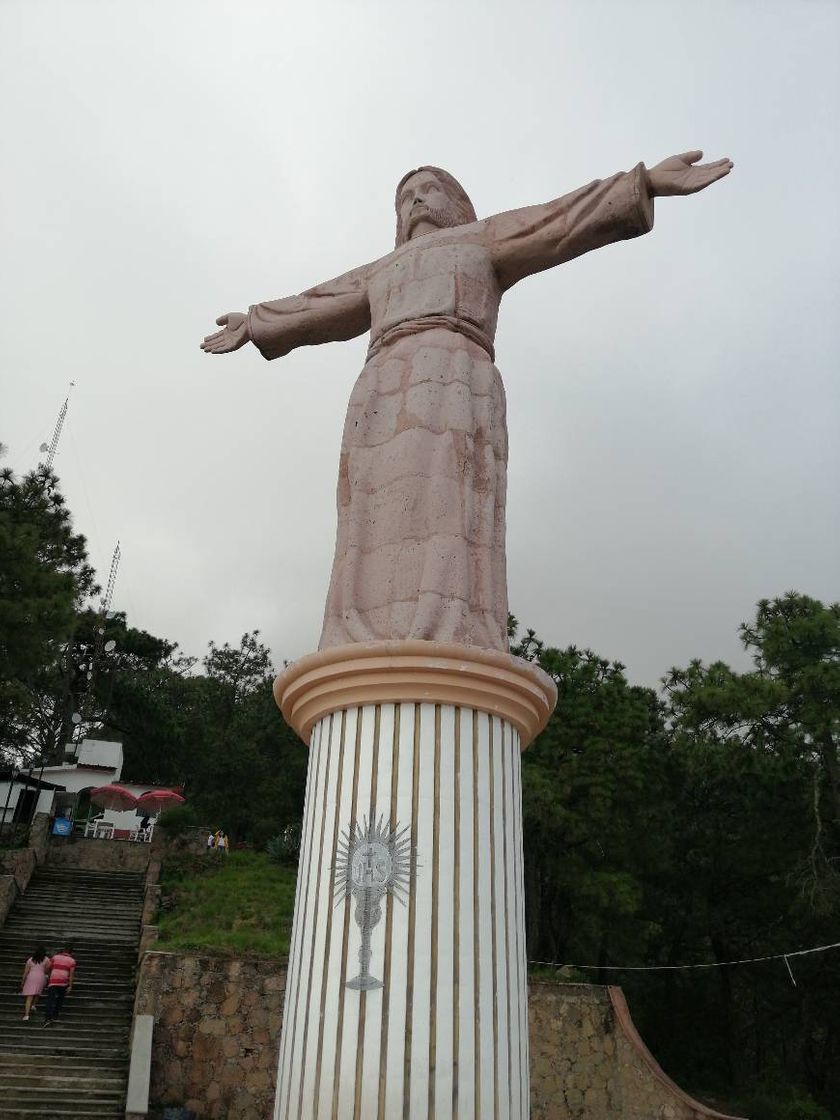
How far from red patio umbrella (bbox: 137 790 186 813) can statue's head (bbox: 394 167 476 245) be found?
69.2 ft

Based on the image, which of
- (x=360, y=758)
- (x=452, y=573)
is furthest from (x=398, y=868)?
(x=452, y=573)

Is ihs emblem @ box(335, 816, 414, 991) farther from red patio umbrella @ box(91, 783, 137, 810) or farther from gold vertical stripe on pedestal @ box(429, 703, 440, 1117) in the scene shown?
red patio umbrella @ box(91, 783, 137, 810)

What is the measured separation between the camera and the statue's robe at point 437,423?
481cm

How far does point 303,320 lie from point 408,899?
4.23 metres

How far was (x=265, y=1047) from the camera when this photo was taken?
A: 40.6ft

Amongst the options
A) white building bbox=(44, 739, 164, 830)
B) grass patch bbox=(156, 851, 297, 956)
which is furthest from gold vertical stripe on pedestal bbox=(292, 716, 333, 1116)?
white building bbox=(44, 739, 164, 830)

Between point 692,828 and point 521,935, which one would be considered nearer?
point 521,935

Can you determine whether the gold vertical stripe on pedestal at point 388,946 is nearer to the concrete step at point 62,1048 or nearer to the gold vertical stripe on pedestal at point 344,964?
the gold vertical stripe on pedestal at point 344,964

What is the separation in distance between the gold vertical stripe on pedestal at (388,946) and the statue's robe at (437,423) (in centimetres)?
61

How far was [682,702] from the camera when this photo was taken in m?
18.4

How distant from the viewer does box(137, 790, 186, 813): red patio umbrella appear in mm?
24734

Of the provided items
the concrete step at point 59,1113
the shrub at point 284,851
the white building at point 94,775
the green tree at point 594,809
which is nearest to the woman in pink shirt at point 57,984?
the concrete step at point 59,1113

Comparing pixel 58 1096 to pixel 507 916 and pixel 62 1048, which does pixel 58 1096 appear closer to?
pixel 62 1048

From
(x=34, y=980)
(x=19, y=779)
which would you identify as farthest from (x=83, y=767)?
(x=34, y=980)
